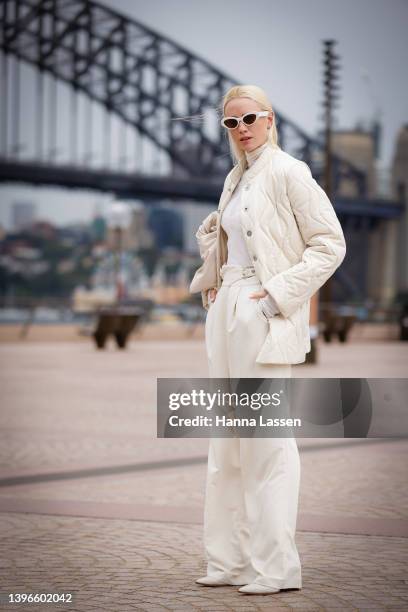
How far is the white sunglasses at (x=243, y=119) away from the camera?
13.3ft

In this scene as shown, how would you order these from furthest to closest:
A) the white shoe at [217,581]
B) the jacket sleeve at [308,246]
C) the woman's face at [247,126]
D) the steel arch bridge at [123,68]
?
the steel arch bridge at [123,68], the white shoe at [217,581], the woman's face at [247,126], the jacket sleeve at [308,246]

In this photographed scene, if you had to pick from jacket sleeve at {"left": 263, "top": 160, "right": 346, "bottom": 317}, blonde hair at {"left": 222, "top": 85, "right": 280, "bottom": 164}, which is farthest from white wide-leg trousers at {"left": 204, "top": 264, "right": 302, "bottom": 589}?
blonde hair at {"left": 222, "top": 85, "right": 280, "bottom": 164}

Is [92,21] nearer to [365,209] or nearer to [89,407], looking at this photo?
[365,209]

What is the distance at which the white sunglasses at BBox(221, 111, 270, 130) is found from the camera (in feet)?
13.3

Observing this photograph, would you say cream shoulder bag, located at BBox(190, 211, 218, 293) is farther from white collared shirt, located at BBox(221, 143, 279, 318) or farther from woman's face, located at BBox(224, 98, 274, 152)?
woman's face, located at BBox(224, 98, 274, 152)

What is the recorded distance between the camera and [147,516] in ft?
18.4

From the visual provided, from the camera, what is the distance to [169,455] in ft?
26.4

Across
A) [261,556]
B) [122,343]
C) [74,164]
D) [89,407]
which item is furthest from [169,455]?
[74,164]

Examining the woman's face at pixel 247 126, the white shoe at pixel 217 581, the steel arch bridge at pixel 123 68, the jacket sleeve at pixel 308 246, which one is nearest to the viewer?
the jacket sleeve at pixel 308 246

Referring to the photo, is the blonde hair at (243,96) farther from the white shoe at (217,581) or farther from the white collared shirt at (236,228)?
the white shoe at (217,581)

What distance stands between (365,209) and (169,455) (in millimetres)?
56187

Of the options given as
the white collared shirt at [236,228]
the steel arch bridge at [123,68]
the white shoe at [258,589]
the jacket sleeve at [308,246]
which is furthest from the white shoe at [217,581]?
the steel arch bridge at [123,68]

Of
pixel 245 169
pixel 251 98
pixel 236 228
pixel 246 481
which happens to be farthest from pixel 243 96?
pixel 246 481

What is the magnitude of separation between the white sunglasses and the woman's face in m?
0.01
